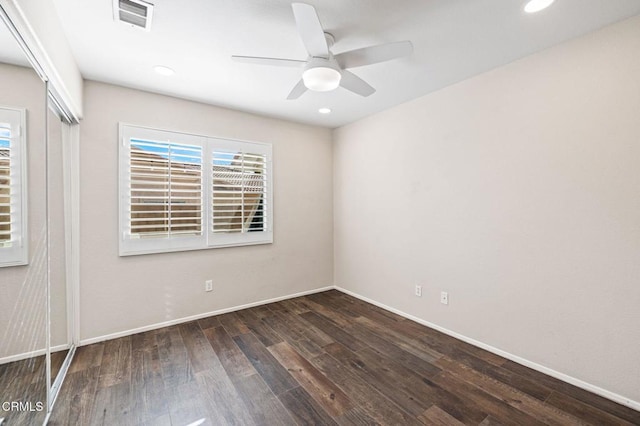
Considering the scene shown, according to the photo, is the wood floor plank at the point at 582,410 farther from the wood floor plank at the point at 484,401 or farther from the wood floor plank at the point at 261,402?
the wood floor plank at the point at 261,402

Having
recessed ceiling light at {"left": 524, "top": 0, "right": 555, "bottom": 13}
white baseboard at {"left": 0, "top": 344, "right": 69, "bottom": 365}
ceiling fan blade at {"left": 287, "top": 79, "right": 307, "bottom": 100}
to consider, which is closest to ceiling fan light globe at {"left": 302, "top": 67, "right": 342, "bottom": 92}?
ceiling fan blade at {"left": 287, "top": 79, "right": 307, "bottom": 100}

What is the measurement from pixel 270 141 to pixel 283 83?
1123 millimetres

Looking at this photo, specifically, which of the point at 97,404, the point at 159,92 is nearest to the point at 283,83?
the point at 159,92

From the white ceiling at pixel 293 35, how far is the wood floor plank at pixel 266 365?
2.52 meters

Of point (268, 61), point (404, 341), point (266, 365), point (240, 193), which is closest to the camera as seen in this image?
point (268, 61)

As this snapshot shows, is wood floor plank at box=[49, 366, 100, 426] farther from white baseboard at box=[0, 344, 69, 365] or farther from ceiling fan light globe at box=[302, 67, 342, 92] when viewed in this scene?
ceiling fan light globe at box=[302, 67, 342, 92]

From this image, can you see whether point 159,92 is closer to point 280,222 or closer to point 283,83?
point 283,83

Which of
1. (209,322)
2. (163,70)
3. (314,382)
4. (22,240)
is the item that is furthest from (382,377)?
(163,70)

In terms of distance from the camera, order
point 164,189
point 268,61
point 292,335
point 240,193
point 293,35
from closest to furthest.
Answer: point 268,61
point 293,35
point 292,335
point 164,189
point 240,193

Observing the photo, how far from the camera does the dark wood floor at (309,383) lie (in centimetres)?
172

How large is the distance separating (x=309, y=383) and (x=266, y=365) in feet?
1.42

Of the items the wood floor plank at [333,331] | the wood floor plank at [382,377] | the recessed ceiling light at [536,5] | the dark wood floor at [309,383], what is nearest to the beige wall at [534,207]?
the dark wood floor at [309,383]

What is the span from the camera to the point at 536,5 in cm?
163

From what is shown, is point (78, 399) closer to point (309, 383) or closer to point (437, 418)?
point (309, 383)
